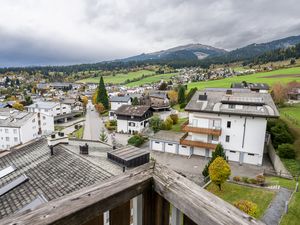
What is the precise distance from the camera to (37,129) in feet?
152

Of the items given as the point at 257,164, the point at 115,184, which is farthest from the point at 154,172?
the point at 257,164

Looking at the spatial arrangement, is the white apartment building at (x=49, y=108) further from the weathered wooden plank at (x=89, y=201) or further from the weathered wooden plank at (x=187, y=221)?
the weathered wooden plank at (x=187, y=221)

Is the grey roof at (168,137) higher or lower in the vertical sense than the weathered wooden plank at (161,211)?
lower

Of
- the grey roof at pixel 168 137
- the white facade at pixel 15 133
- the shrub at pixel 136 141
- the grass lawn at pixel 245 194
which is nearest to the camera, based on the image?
the grass lawn at pixel 245 194

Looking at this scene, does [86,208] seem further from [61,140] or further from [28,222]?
[61,140]

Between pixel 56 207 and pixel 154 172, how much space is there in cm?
102

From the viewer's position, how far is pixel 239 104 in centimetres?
2739

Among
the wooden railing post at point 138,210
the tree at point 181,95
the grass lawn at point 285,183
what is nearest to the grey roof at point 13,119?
the tree at point 181,95

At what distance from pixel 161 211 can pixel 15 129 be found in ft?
152

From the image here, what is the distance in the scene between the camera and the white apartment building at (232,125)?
2633 centimetres

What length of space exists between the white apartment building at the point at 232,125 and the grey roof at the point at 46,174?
1837cm

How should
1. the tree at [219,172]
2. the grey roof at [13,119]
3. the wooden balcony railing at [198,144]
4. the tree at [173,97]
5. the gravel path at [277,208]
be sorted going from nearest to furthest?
1. the gravel path at [277,208]
2. the tree at [219,172]
3. the wooden balcony railing at [198,144]
4. the grey roof at [13,119]
5. the tree at [173,97]

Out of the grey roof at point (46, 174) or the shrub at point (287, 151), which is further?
the shrub at point (287, 151)

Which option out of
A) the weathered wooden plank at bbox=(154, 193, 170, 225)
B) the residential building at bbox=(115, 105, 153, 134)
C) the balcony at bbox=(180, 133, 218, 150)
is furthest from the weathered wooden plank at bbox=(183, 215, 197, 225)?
the residential building at bbox=(115, 105, 153, 134)
